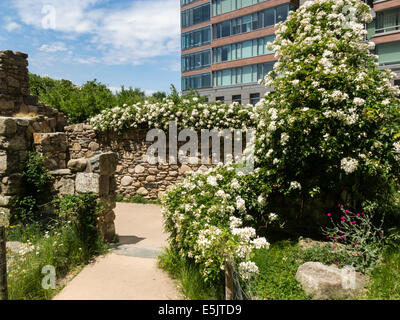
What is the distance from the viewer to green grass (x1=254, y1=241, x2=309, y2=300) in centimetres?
336

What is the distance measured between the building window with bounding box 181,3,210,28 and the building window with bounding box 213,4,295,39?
199 cm

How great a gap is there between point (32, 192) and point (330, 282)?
549 cm

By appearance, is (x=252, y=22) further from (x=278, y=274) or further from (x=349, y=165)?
(x=278, y=274)

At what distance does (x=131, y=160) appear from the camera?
1009 cm

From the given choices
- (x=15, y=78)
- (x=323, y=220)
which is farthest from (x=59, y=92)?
(x=323, y=220)

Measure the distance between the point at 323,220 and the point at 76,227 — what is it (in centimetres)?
419

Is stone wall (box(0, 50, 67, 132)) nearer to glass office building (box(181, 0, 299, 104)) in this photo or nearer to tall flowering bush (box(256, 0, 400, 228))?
tall flowering bush (box(256, 0, 400, 228))

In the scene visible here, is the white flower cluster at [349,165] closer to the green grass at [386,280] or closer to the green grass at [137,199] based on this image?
the green grass at [386,280]

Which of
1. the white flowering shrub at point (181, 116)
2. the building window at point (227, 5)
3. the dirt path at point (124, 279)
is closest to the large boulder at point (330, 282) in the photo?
the dirt path at point (124, 279)

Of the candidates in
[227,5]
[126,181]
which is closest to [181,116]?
[126,181]

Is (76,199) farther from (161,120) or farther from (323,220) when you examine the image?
(161,120)

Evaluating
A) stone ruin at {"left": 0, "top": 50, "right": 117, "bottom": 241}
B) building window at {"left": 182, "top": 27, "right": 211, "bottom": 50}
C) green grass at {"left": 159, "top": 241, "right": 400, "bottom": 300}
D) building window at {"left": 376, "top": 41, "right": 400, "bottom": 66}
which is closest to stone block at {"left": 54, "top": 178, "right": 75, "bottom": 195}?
stone ruin at {"left": 0, "top": 50, "right": 117, "bottom": 241}

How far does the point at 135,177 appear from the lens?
33.1ft

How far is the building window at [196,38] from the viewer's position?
32.3 meters
